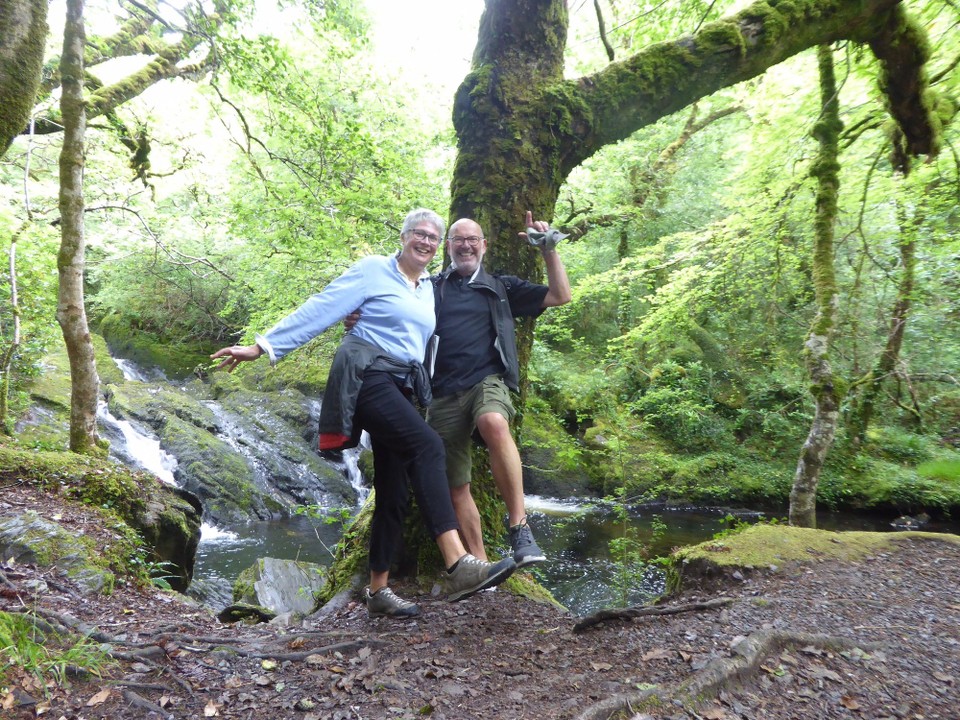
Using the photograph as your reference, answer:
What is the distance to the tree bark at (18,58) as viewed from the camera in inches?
96.6

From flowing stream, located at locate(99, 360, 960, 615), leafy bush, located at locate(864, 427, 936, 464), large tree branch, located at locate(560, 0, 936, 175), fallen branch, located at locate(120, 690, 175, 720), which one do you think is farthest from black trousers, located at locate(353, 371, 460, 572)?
leafy bush, located at locate(864, 427, 936, 464)

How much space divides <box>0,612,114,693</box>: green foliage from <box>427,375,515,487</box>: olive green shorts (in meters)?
1.85

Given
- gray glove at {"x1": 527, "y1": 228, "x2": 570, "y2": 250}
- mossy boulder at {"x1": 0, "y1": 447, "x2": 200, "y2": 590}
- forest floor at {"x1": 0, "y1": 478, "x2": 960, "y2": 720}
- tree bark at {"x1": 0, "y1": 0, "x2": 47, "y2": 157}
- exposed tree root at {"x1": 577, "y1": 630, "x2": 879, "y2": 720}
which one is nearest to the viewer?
exposed tree root at {"x1": 577, "y1": 630, "x2": 879, "y2": 720}

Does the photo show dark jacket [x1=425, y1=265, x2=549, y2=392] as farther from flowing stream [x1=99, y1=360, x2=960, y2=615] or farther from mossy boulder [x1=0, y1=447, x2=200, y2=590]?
flowing stream [x1=99, y1=360, x2=960, y2=615]

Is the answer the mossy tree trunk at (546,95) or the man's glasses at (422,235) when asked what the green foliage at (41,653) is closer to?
the mossy tree trunk at (546,95)

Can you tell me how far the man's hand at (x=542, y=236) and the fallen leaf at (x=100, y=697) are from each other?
2.90 m

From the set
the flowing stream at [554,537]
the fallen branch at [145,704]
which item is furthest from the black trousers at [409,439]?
the flowing stream at [554,537]

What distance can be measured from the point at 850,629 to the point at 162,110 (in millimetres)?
14700

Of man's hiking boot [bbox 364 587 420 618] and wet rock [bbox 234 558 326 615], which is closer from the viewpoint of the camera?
man's hiking boot [bbox 364 587 420 618]

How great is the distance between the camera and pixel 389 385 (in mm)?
3133

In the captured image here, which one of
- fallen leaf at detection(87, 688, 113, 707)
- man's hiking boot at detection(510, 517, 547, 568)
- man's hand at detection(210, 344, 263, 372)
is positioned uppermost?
man's hand at detection(210, 344, 263, 372)

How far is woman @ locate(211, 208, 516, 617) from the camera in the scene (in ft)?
9.88

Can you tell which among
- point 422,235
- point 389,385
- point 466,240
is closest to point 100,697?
point 389,385

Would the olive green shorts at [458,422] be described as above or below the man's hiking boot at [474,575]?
above
